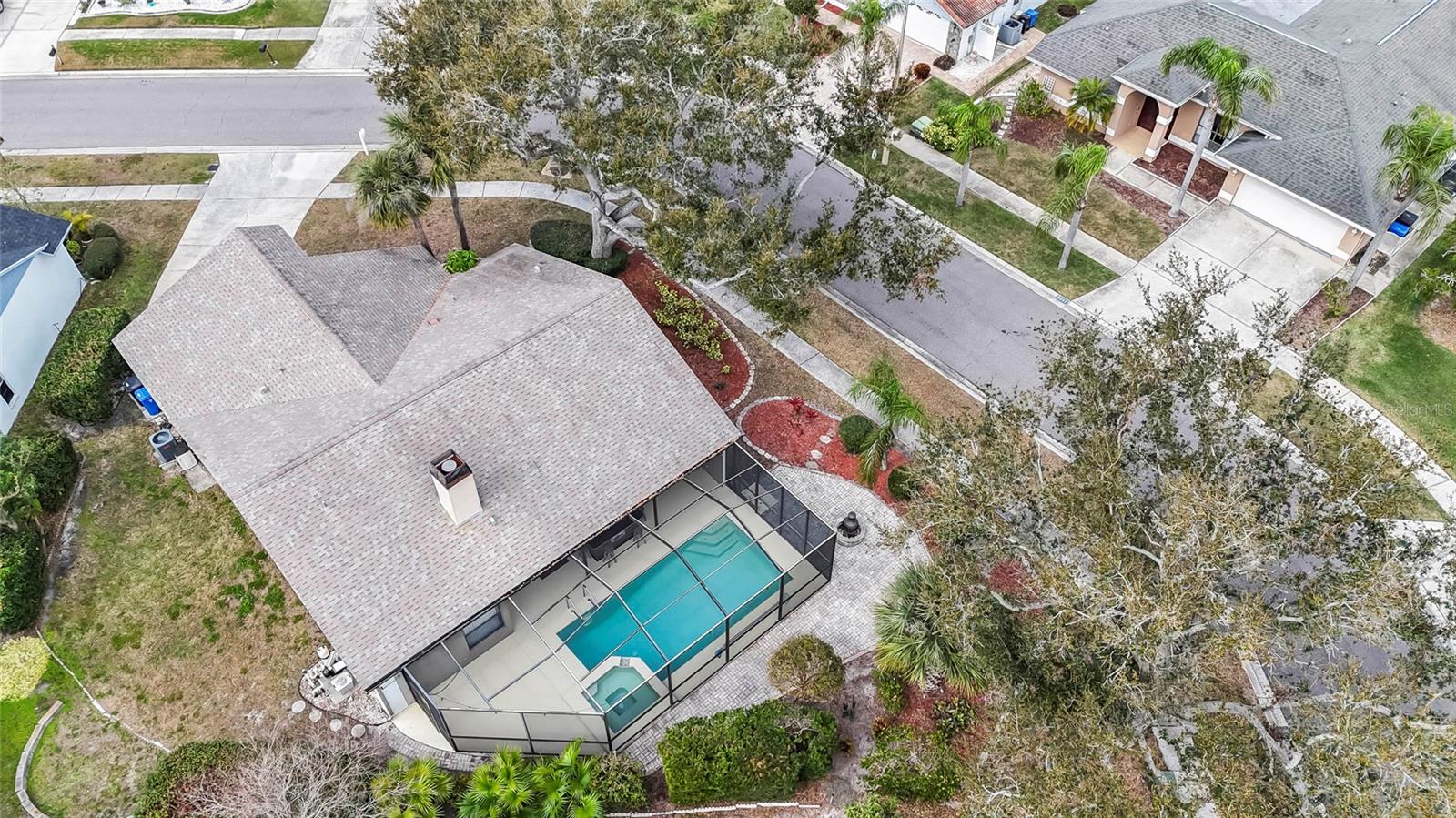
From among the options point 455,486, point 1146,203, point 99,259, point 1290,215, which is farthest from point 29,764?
point 1290,215

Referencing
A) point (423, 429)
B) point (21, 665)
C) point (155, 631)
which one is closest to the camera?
point (423, 429)

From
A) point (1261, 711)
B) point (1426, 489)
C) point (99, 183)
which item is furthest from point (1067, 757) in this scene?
point (99, 183)

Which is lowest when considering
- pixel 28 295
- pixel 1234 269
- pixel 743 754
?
pixel 28 295

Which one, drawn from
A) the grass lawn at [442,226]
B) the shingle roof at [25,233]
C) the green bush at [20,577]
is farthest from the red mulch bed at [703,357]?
the shingle roof at [25,233]

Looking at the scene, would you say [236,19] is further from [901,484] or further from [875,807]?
[875,807]

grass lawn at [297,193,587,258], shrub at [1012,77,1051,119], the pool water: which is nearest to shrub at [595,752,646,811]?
the pool water

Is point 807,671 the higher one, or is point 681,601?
point 807,671
